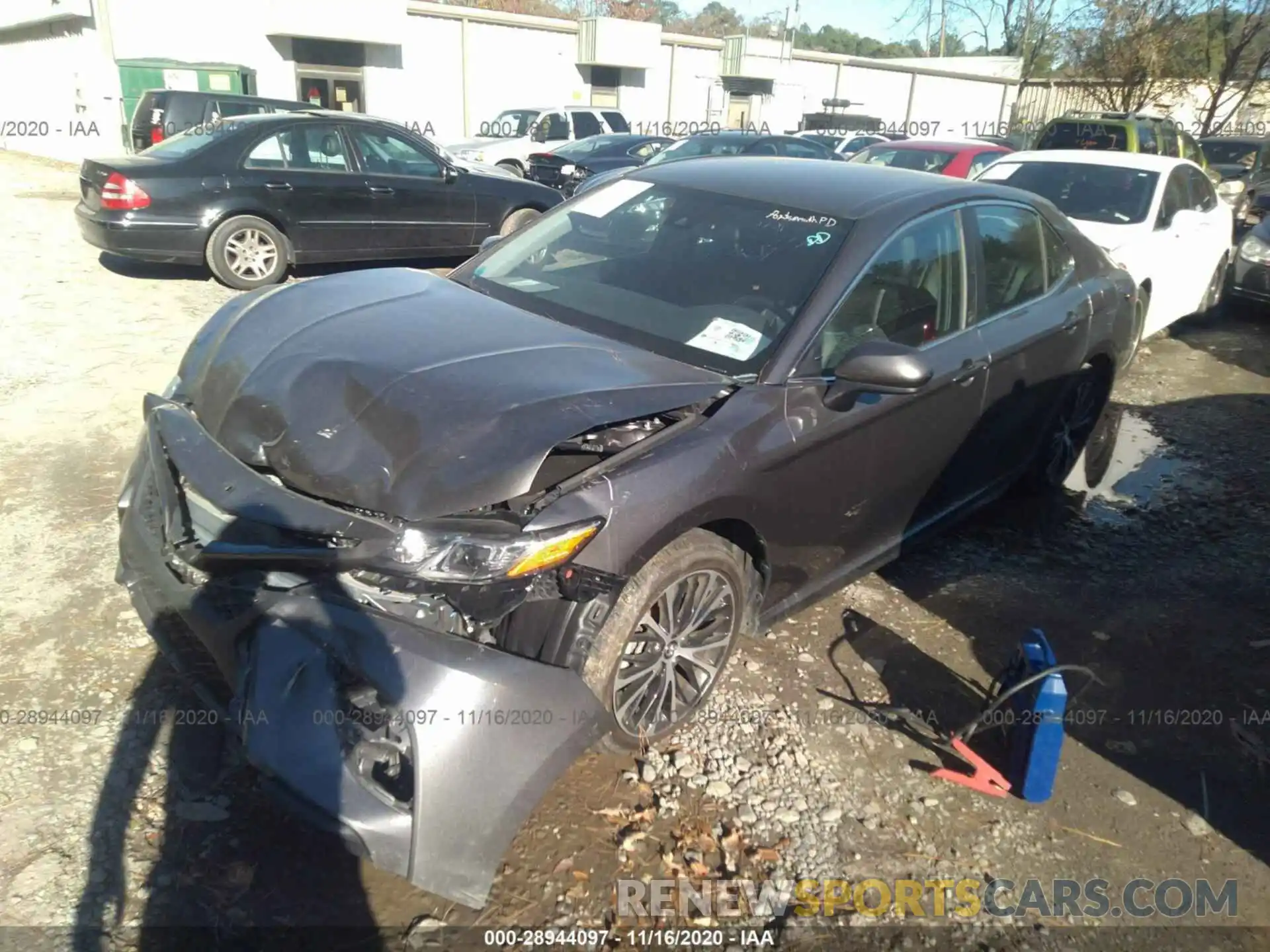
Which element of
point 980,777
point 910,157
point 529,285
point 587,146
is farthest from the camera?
point 587,146

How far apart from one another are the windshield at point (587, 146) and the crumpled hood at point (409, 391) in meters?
11.9

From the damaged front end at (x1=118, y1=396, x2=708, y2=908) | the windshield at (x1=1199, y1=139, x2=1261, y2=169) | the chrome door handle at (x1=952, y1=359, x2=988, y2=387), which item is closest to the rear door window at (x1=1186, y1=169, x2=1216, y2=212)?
the chrome door handle at (x1=952, y1=359, x2=988, y2=387)

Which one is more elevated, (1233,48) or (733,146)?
(1233,48)

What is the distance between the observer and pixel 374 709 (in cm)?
223

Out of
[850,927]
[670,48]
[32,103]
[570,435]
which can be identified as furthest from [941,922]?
[670,48]

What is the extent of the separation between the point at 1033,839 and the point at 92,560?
3675 millimetres

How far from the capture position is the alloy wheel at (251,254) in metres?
8.29

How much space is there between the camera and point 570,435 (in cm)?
250

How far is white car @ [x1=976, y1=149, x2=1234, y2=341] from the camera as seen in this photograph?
742 cm

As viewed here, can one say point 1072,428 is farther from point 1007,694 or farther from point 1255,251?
point 1255,251

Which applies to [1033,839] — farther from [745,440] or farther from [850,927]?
[745,440]

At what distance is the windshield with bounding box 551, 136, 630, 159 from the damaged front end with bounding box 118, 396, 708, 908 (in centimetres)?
1289

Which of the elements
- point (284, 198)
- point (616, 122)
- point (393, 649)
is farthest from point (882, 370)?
point (616, 122)

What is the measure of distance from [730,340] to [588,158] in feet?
39.3
